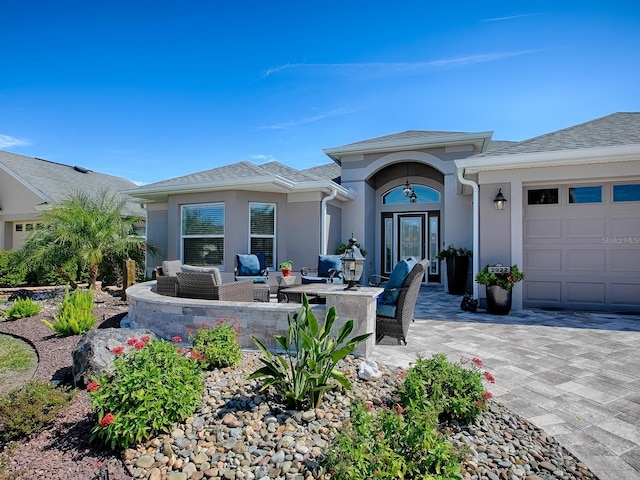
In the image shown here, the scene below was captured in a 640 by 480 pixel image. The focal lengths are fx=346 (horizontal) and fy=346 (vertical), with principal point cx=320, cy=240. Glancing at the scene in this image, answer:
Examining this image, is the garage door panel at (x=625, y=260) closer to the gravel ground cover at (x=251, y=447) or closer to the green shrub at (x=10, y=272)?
the gravel ground cover at (x=251, y=447)

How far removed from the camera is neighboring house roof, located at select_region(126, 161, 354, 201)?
8867mm

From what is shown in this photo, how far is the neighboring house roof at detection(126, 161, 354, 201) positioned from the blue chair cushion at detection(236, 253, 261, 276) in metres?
1.84

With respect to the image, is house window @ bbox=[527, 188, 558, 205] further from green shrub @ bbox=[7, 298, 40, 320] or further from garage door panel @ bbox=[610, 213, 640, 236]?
green shrub @ bbox=[7, 298, 40, 320]

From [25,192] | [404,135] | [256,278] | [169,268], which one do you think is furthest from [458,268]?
[25,192]

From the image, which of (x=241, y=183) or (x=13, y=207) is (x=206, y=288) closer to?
(x=241, y=183)

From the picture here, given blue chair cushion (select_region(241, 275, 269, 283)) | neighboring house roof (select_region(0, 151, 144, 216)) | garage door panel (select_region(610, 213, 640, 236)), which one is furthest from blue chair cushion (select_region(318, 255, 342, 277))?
neighboring house roof (select_region(0, 151, 144, 216))

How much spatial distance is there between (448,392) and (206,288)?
12.2 feet

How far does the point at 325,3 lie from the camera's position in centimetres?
646

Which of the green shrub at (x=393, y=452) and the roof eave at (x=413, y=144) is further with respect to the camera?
the roof eave at (x=413, y=144)

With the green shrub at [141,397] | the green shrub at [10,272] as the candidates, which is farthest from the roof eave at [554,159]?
the green shrub at [10,272]

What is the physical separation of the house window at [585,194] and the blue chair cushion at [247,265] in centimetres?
734

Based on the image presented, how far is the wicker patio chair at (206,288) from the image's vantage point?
511 cm

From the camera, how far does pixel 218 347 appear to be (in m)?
3.46

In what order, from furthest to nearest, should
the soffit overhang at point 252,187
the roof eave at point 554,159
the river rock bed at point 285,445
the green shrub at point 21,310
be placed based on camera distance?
the soffit overhang at point 252,187 < the green shrub at point 21,310 < the roof eave at point 554,159 < the river rock bed at point 285,445
